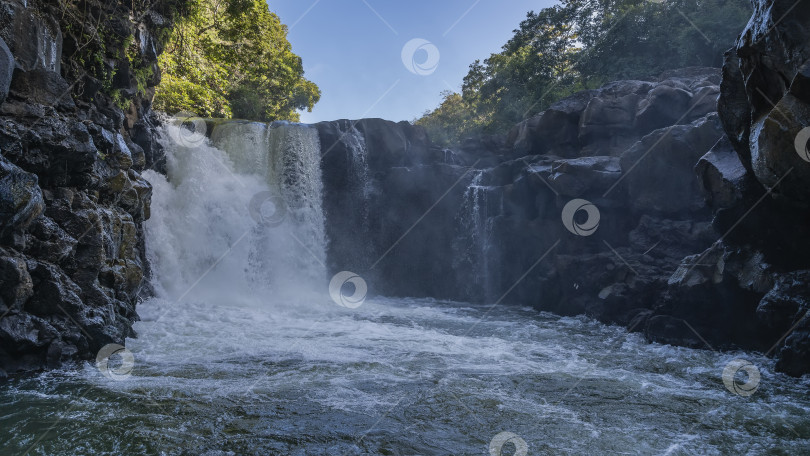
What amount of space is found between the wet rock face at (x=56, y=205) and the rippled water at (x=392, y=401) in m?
0.60

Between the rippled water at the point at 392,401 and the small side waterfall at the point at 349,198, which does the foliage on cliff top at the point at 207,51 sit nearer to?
the small side waterfall at the point at 349,198

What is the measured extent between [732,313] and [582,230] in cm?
622

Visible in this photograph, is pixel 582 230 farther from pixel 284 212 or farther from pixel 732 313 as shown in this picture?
pixel 284 212

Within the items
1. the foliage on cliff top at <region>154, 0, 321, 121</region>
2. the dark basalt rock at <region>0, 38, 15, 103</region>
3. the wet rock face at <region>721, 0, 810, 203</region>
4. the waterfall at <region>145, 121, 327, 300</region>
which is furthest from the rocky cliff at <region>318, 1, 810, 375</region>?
the dark basalt rock at <region>0, 38, 15, 103</region>

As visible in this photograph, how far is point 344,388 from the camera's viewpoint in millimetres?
6145

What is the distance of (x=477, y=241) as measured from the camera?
18766 millimetres

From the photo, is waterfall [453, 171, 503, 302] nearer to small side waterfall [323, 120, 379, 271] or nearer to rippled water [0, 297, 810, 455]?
small side waterfall [323, 120, 379, 271]

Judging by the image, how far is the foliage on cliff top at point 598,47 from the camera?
2247cm

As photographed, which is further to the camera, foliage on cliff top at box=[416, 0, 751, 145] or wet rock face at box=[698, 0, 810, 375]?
foliage on cliff top at box=[416, 0, 751, 145]

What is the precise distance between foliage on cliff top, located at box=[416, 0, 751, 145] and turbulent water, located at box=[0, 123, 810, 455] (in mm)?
17295

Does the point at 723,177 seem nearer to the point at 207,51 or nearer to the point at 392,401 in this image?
the point at 392,401

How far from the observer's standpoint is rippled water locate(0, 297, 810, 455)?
4.45m

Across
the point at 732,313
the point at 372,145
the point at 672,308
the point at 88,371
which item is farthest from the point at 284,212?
the point at 732,313

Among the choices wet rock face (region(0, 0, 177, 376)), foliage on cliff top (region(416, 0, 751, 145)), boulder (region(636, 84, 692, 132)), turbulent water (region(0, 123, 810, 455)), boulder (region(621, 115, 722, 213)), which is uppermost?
foliage on cliff top (region(416, 0, 751, 145))
